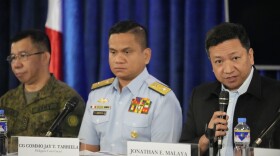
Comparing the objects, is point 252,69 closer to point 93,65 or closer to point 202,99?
point 202,99

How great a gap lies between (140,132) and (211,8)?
1654 millimetres

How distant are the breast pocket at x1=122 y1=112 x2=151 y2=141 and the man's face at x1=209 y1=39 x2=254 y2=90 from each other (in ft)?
1.93

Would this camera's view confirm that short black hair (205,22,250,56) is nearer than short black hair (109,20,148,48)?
Yes

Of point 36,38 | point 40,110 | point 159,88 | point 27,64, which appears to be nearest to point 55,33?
point 36,38

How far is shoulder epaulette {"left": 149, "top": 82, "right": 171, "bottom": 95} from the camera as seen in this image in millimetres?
3453

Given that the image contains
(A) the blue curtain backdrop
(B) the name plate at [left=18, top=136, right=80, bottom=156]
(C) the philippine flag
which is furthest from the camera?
(C) the philippine flag

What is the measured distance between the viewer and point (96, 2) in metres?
4.99

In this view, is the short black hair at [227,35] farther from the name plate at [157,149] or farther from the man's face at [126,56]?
the name plate at [157,149]

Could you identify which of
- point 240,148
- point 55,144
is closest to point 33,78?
point 55,144

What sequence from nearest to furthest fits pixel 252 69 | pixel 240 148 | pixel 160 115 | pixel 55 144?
1. pixel 240 148
2. pixel 55 144
3. pixel 252 69
4. pixel 160 115

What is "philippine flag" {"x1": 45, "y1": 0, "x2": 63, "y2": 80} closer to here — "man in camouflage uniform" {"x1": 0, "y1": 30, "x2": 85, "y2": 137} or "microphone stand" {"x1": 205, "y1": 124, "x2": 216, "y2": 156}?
"man in camouflage uniform" {"x1": 0, "y1": 30, "x2": 85, "y2": 137}

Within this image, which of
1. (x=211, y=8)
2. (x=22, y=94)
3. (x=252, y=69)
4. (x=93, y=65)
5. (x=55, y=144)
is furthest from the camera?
(x=93, y=65)

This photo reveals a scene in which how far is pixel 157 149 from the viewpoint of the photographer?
Result: 8.42 feet

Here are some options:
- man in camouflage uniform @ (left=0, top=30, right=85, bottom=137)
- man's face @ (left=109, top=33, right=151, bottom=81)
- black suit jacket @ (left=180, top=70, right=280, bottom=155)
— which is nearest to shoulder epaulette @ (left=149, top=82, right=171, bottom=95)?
man's face @ (left=109, top=33, right=151, bottom=81)
